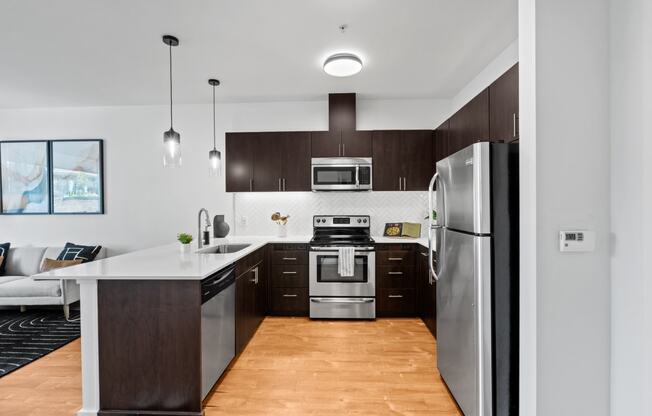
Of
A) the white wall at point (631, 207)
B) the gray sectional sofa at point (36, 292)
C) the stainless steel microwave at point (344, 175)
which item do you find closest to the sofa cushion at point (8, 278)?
the gray sectional sofa at point (36, 292)

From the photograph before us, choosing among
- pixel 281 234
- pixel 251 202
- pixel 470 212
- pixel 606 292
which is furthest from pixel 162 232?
pixel 606 292

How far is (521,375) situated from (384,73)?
9.59 ft

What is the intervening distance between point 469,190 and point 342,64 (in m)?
1.75

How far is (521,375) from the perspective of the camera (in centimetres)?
159

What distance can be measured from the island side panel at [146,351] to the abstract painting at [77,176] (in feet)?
10.4

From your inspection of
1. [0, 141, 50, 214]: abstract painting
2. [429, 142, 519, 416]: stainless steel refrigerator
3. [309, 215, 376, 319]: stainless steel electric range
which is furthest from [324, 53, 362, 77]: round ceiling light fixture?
[0, 141, 50, 214]: abstract painting

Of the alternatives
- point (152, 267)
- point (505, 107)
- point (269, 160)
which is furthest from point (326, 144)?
point (152, 267)

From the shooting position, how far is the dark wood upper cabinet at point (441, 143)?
135 inches

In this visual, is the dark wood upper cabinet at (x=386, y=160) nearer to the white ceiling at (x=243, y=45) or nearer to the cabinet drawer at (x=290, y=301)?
the white ceiling at (x=243, y=45)

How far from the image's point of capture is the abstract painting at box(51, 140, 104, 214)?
14.4 feet

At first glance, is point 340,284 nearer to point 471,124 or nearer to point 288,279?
point 288,279

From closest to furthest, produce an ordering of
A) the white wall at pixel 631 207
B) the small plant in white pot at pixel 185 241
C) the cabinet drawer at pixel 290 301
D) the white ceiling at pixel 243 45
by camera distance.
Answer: the white wall at pixel 631 207, the white ceiling at pixel 243 45, the small plant in white pot at pixel 185 241, the cabinet drawer at pixel 290 301

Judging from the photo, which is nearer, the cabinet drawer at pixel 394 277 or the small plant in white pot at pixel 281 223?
the cabinet drawer at pixel 394 277

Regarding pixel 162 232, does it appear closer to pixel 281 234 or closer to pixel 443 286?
pixel 281 234
